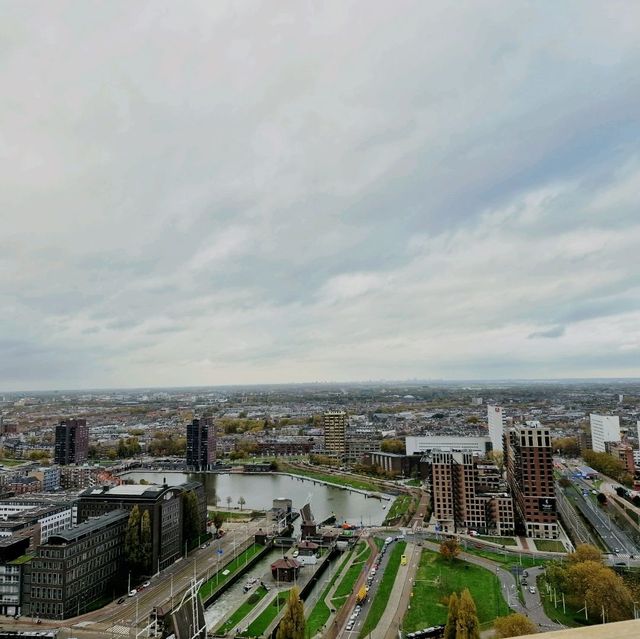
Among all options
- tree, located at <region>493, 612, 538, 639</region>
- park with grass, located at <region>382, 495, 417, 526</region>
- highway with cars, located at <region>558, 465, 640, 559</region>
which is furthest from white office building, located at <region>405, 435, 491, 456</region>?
tree, located at <region>493, 612, 538, 639</region>

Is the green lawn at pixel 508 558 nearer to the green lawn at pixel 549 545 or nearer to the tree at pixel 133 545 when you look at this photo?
the green lawn at pixel 549 545

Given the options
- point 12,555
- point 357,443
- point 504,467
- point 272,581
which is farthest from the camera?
point 357,443

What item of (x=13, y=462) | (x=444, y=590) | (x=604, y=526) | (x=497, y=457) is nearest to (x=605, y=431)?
(x=497, y=457)

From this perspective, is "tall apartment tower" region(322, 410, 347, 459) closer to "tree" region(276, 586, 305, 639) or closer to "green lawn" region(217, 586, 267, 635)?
"green lawn" region(217, 586, 267, 635)

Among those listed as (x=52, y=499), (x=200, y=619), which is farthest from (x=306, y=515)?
(x=200, y=619)

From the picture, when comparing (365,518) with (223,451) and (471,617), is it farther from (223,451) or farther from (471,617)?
(223,451)

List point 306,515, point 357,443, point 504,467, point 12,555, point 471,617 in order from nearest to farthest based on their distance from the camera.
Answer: point 471,617
point 12,555
point 306,515
point 504,467
point 357,443

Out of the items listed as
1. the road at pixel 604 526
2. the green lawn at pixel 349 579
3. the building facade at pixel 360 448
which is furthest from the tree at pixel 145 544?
the building facade at pixel 360 448
